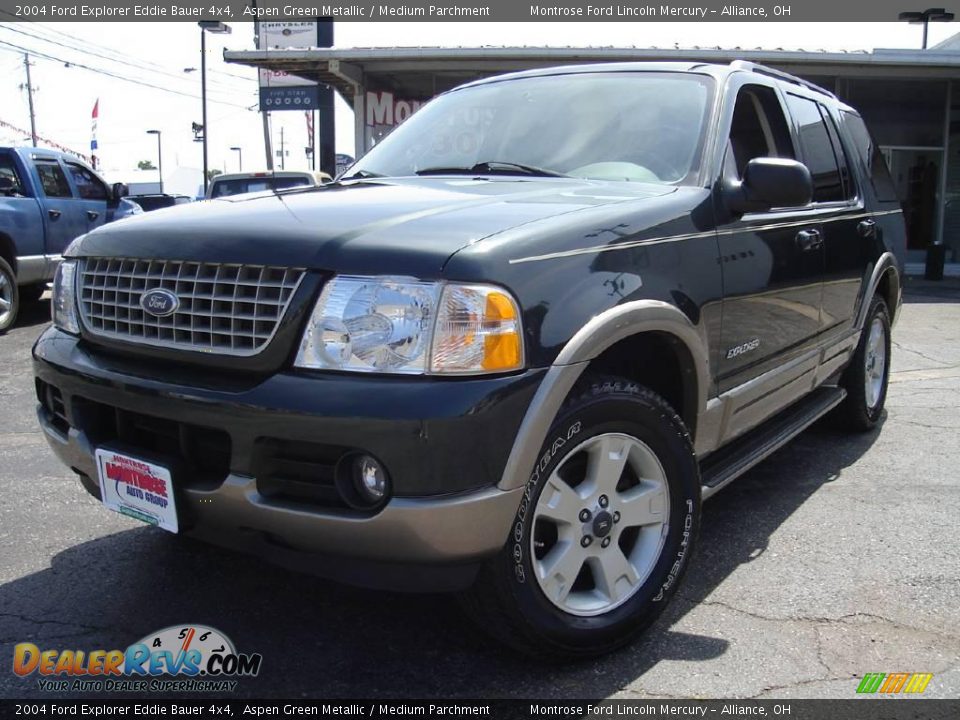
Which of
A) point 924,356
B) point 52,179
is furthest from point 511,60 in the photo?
point 924,356

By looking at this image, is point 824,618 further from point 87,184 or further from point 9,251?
point 87,184

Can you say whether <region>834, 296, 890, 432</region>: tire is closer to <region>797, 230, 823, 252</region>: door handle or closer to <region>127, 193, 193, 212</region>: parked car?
<region>797, 230, 823, 252</region>: door handle

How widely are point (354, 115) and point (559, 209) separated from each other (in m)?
14.4

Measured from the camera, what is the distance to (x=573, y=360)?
2.24 meters

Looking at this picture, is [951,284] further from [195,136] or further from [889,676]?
[195,136]

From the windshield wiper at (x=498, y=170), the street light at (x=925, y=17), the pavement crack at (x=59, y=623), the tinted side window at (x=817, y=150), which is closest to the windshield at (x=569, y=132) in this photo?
the windshield wiper at (x=498, y=170)

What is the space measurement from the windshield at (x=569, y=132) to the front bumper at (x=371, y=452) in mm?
1382

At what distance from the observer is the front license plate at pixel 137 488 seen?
90.3 inches

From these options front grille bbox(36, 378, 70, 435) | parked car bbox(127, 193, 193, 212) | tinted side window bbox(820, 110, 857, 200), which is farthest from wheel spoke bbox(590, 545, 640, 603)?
parked car bbox(127, 193, 193, 212)

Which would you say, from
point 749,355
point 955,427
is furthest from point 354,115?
point 749,355

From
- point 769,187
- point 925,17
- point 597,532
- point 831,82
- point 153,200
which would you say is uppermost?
point 925,17

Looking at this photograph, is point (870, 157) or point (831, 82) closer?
point (870, 157)

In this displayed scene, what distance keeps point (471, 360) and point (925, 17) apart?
2295 centimetres

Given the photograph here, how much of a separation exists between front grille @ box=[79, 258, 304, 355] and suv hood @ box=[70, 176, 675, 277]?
0.12 feet
